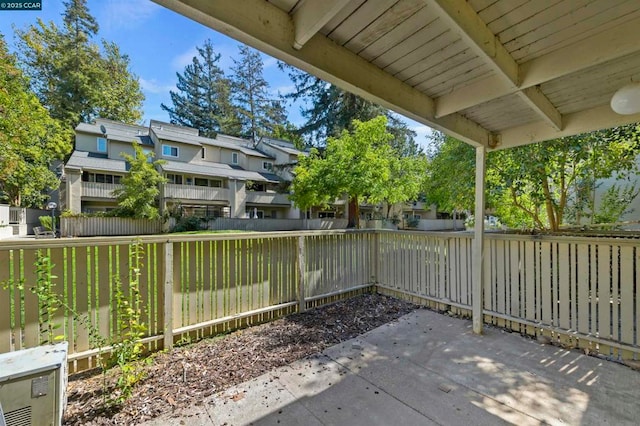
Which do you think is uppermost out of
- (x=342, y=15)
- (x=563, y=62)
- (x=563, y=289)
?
(x=342, y=15)

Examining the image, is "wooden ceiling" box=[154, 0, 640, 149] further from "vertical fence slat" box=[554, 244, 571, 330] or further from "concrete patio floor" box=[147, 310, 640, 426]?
"concrete patio floor" box=[147, 310, 640, 426]

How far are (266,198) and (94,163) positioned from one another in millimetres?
10481

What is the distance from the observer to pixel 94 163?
16422mm

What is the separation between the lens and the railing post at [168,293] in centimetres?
296

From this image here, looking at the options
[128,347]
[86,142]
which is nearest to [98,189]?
[86,142]

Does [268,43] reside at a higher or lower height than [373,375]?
higher

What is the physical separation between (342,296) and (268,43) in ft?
13.3

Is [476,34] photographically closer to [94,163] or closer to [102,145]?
[94,163]

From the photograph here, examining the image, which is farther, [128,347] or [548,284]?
[548,284]

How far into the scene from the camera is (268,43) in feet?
4.99

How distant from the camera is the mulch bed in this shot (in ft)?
6.88

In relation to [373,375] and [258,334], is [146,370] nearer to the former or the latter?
[258,334]

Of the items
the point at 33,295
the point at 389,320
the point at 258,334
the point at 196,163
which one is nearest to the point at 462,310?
the point at 389,320

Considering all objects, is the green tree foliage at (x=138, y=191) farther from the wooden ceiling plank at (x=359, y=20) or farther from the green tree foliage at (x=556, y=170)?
the wooden ceiling plank at (x=359, y=20)
